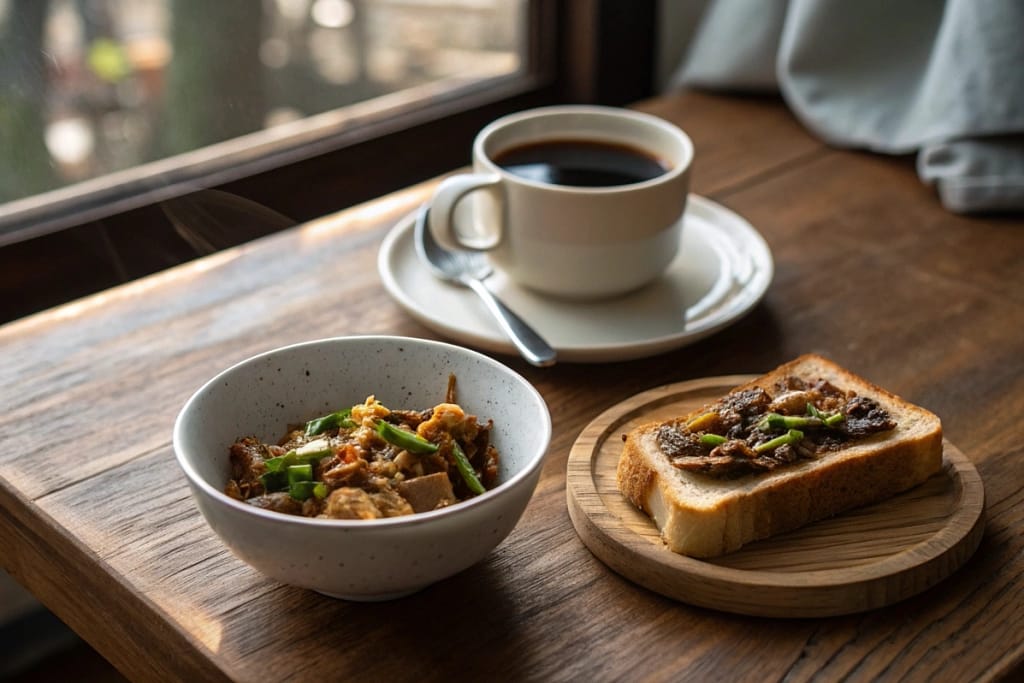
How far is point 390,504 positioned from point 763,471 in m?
0.32

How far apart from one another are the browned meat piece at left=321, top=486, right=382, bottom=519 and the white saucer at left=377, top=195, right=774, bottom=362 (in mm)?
405

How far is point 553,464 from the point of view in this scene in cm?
107

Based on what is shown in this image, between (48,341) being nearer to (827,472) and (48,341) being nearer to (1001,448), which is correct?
(827,472)

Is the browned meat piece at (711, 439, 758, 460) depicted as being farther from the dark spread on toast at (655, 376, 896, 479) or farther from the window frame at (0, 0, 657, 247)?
the window frame at (0, 0, 657, 247)

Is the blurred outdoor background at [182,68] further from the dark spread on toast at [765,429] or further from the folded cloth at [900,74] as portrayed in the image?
the dark spread on toast at [765,429]

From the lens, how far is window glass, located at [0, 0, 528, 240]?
1524mm

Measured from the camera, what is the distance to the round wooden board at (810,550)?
866mm

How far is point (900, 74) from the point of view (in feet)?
6.26

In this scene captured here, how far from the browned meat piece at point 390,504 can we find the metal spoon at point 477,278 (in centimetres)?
34

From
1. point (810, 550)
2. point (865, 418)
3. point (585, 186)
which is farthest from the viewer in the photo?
point (585, 186)

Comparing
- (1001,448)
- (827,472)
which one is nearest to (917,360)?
(1001,448)

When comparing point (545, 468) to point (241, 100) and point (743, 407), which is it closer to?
point (743, 407)

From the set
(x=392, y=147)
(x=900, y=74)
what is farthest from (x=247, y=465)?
(x=900, y=74)

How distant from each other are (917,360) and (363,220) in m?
0.75
